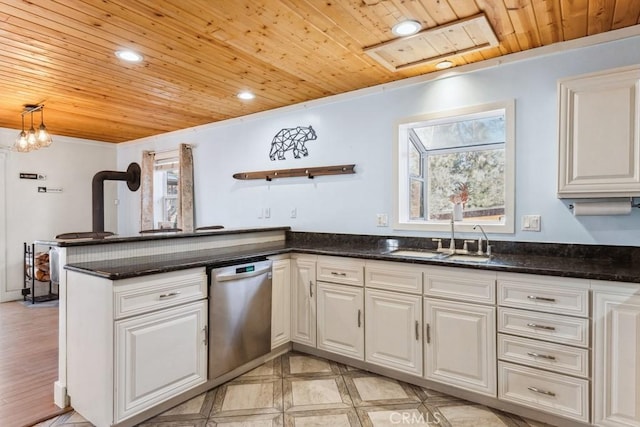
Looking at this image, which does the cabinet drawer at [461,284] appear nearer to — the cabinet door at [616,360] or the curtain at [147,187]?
the cabinet door at [616,360]

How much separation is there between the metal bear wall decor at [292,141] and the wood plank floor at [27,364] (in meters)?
2.73

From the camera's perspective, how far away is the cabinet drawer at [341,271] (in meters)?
2.74

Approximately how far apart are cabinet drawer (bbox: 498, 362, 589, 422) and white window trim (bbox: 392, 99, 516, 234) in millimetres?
982

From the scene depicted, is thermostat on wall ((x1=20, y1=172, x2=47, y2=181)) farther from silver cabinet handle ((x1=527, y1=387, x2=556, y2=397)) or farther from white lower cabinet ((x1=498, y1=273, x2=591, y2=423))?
silver cabinet handle ((x1=527, y1=387, x2=556, y2=397))

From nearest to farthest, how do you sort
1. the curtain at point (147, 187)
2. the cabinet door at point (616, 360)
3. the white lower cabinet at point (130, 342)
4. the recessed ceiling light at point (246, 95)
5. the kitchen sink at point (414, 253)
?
the cabinet door at point (616, 360)
the white lower cabinet at point (130, 342)
the kitchen sink at point (414, 253)
the recessed ceiling light at point (246, 95)
the curtain at point (147, 187)

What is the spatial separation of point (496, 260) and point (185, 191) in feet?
12.4

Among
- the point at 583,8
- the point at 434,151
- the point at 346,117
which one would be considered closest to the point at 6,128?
the point at 346,117

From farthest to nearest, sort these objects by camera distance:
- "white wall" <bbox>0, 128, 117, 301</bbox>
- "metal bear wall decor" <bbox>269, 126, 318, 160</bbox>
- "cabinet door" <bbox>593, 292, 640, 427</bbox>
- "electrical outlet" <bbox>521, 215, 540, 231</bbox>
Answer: "white wall" <bbox>0, 128, 117, 301</bbox> < "metal bear wall decor" <bbox>269, 126, 318, 160</bbox> < "electrical outlet" <bbox>521, 215, 540, 231</bbox> < "cabinet door" <bbox>593, 292, 640, 427</bbox>

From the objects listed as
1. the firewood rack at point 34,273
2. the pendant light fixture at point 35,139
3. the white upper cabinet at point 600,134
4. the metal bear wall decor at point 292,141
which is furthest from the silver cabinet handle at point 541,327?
the firewood rack at point 34,273

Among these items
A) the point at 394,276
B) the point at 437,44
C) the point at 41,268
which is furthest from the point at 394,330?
the point at 41,268

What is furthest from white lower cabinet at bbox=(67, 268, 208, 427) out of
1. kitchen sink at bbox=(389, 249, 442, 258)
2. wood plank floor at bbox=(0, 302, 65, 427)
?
kitchen sink at bbox=(389, 249, 442, 258)

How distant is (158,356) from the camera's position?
2.13m

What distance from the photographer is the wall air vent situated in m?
2.18

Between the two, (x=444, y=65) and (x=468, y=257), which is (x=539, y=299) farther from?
(x=444, y=65)
